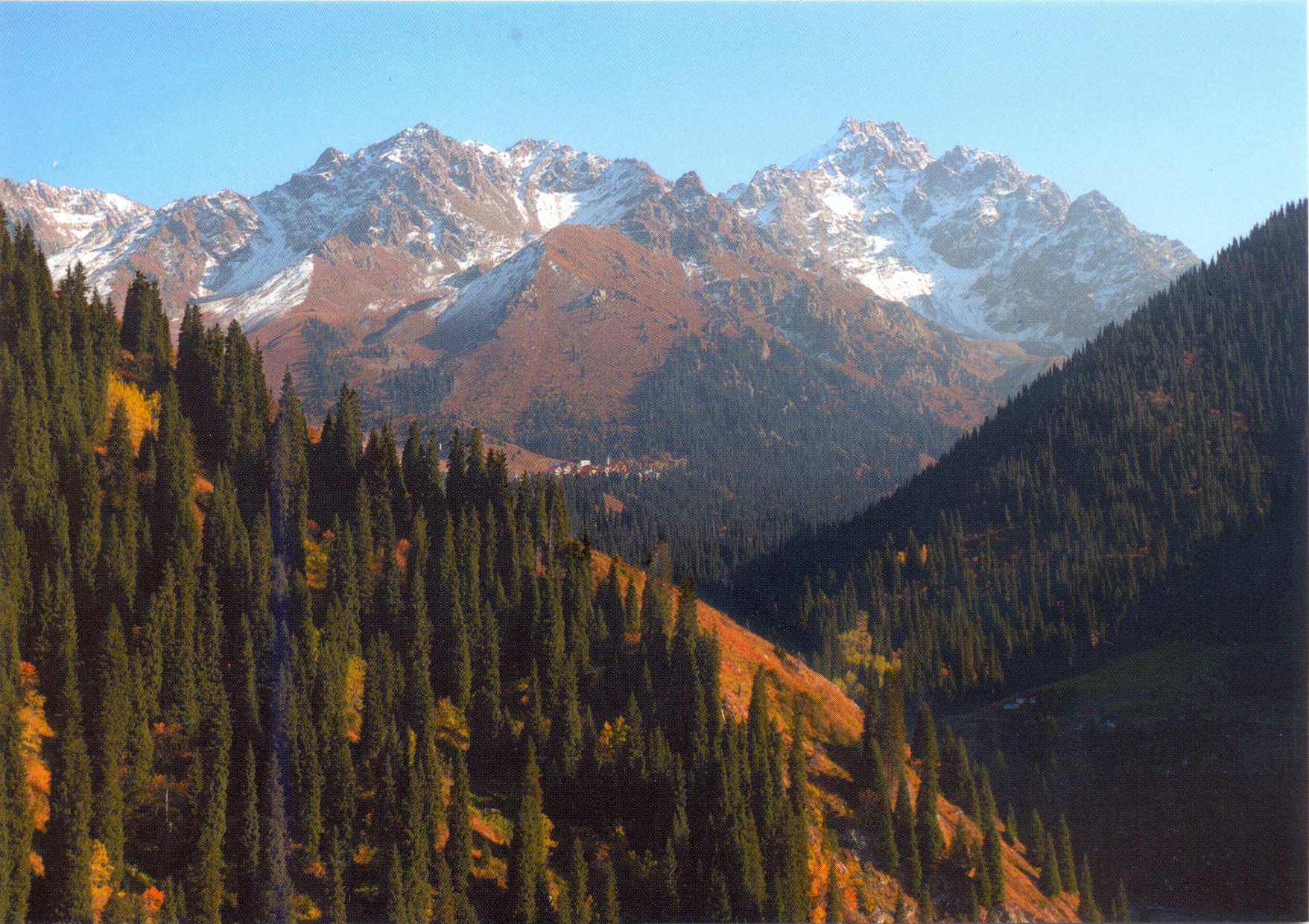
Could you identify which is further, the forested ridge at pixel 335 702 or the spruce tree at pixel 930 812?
the spruce tree at pixel 930 812

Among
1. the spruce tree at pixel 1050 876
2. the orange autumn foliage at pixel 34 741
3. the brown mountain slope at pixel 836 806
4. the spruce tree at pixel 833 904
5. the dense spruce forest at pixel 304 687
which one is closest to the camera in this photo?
the orange autumn foliage at pixel 34 741

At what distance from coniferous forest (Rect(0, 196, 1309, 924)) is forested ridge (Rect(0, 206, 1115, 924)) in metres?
0.28

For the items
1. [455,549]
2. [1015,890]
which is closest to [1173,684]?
[1015,890]

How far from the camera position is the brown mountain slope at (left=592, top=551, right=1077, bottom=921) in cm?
9881

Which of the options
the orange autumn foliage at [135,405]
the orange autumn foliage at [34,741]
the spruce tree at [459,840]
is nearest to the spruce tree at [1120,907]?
the spruce tree at [459,840]

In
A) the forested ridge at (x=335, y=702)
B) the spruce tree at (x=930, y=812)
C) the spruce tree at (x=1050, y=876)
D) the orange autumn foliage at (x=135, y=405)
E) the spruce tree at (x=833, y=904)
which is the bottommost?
the spruce tree at (x=1050, y=876)

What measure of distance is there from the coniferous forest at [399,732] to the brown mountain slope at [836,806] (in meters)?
0.51

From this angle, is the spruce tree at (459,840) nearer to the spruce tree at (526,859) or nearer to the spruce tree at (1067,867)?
the spruce tree at (526,859)

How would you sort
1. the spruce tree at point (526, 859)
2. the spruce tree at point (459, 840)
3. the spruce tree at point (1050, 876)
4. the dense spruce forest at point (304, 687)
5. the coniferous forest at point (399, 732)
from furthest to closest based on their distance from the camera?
the spruce tree at point (1050, 876) → the spruce tree at point (459, 840) → the spruce tree at point (526, 859) → the coniferous forest at point (399, 732) → the dense spruce forest at point (304, 687)

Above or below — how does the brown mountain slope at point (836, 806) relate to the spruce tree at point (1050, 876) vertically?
above

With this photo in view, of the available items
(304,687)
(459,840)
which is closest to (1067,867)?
(459,840)

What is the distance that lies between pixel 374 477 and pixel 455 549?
1364cm

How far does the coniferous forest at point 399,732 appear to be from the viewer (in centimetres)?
7975

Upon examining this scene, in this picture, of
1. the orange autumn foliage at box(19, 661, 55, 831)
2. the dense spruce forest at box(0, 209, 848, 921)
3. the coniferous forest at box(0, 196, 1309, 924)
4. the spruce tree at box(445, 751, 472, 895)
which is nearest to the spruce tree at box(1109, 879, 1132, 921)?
the coniferous forest at box(0, 196, 1309, 924)
